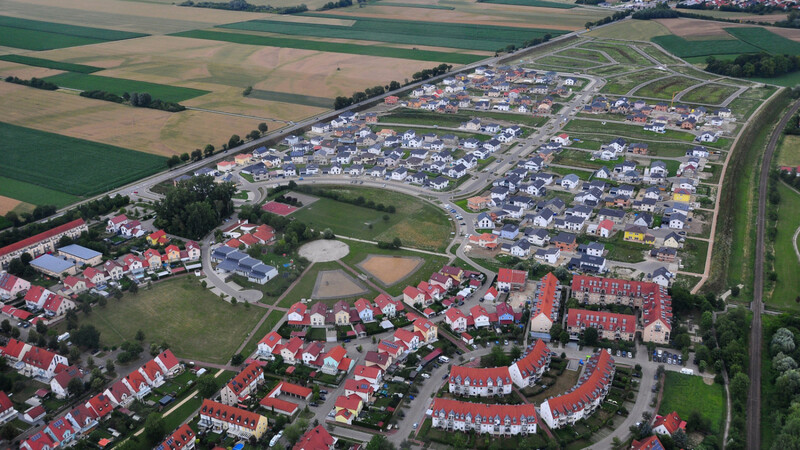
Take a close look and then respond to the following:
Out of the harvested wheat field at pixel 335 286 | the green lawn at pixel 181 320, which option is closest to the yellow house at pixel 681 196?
the harvested wheat field at pixel 335 286

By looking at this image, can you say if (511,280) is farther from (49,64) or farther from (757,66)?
(49,64)

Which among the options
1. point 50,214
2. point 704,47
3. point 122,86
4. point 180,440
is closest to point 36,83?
point 122,86

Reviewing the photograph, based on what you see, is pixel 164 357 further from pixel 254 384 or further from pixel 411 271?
pixel 411 271

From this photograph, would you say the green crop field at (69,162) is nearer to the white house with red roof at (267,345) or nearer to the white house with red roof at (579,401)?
the white house with red roof at (267,345)

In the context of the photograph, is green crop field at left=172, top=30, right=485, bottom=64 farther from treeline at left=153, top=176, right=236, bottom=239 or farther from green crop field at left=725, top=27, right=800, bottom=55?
treeline at left=153, top=176, right=236, bottom=239

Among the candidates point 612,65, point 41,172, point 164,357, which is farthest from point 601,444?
point 612,65

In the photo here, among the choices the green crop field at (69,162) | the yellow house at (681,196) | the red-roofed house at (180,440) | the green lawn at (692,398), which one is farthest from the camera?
the green crop field at (69,162)
